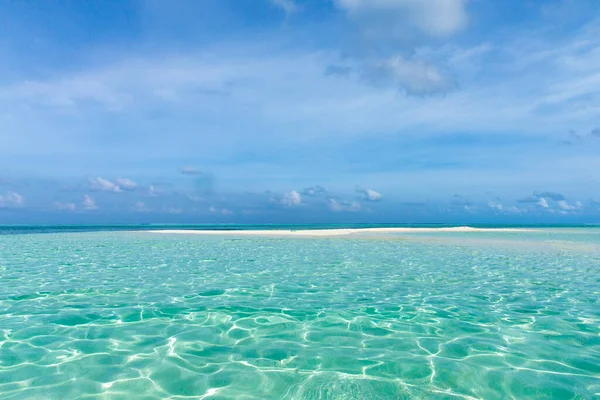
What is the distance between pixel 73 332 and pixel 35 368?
1.92 metres

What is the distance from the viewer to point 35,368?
6543 millimetres

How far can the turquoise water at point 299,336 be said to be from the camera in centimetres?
595

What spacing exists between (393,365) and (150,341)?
4844mm

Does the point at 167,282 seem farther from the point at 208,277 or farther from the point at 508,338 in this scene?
the point at 508,338

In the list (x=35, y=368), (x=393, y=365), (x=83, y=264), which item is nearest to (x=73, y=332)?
(x=35, y=368)

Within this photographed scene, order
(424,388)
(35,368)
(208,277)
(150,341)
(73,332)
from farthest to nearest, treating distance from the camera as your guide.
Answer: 1. (208,277)
2. (73,332)
3. (150,341)
4. (35,368)
5. (424,388)

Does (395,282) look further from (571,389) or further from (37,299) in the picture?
(37,299)

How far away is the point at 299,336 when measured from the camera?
8203 millimetres

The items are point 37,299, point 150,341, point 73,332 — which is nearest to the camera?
point 150,341

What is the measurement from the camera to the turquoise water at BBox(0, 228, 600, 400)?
5953 mm

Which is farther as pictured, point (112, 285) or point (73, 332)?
point (112, 285)

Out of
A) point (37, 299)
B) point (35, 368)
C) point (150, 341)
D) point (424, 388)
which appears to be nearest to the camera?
point (424, 388)

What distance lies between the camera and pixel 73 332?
8.41m

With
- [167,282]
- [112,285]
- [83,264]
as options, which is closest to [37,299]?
[112,285]
